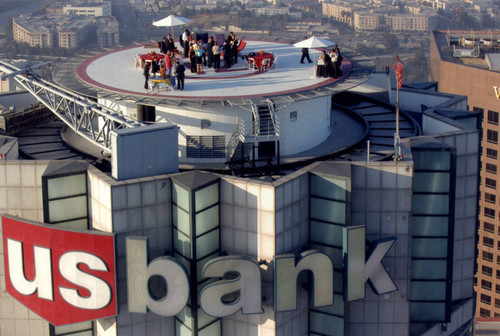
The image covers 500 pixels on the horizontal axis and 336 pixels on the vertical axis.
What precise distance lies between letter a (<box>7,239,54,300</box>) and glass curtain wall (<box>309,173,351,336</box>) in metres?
17.9

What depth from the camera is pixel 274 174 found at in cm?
6397

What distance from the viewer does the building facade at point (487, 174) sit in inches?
5856

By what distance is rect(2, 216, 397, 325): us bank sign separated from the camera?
57469 mm

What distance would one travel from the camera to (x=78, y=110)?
2953 inches

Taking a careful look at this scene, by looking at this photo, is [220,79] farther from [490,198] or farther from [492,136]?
[490,198]

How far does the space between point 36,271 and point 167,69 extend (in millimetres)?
20417

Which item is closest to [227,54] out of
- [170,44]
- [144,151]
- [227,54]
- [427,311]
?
[227,54]

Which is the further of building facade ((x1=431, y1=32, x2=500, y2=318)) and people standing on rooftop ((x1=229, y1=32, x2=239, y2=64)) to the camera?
building facade ((x1=431, y1=32, x2=500, y2=318))

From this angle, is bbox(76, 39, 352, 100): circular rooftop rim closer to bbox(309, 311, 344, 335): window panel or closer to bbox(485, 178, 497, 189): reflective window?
A: bbox(309, 311, 344, 335): window panel

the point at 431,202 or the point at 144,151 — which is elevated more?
the point at 144,151

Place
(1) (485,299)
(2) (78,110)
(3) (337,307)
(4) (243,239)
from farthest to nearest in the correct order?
(1) (485,299), (2) (78,110), (3) (337,307), (4) (243,239)

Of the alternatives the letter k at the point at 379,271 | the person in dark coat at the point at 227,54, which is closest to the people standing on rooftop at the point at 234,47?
the person in dark coat at the point at 227,54

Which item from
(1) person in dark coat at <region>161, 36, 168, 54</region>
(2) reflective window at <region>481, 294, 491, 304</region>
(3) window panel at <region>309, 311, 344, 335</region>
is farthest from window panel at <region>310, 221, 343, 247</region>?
(2) reflective window at <region>481, 294, 491, 304</region>

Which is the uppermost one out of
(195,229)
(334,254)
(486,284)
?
(195,229)
